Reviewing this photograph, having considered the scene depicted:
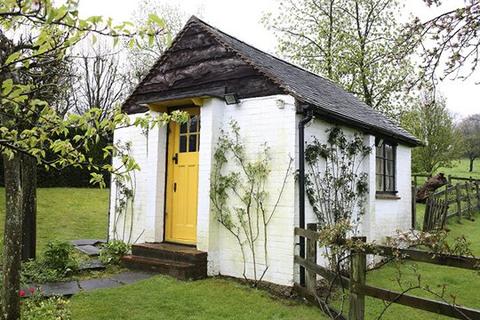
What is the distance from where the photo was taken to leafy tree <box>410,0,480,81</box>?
16.8 ft

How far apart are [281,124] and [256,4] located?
1993cm

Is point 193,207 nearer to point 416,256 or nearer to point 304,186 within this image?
point 304,186

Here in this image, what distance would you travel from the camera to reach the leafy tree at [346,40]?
22.4 meters

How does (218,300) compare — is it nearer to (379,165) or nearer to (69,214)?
(379,165)

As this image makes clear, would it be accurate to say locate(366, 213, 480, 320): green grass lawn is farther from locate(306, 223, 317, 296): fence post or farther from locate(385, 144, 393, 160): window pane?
locate(385, 144, 393, 160): window pane

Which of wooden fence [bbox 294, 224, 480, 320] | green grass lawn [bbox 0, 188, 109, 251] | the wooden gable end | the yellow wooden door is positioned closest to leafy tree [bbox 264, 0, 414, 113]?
green grass lawn [bbox 0, 188, 109, 251]

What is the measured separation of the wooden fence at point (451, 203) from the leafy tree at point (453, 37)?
732 centimetres

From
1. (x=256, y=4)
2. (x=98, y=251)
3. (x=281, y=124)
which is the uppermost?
(x=256, y=4)

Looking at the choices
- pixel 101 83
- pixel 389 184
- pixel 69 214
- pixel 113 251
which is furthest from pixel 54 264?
pixel 101 83

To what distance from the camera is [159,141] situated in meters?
8.72

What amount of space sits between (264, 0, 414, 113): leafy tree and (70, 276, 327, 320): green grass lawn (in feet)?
59.0

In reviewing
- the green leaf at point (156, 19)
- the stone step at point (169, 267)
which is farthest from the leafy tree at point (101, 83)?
the green leaf at point (156, 19)

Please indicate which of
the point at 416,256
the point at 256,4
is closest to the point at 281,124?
the point at 416,256

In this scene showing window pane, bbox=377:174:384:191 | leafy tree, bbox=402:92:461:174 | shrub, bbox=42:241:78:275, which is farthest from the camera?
leafy tree, bbox=402:92:461:174
